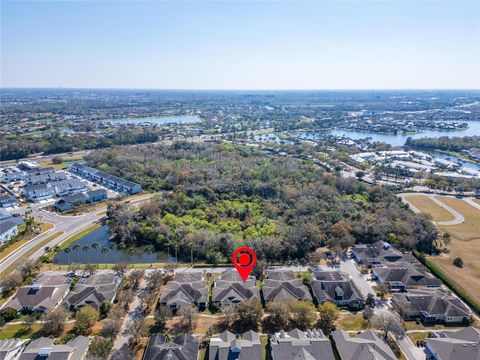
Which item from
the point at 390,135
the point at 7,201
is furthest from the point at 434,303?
the point at 390,135

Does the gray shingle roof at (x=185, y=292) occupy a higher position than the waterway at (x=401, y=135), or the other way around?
the gray shingle roof at (x=185, y=292)

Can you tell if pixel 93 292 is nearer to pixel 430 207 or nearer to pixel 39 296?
pixel 39 296

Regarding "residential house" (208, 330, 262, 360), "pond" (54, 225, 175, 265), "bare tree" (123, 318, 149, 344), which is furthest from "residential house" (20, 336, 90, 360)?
"pond" (54, 225, 175, 265)

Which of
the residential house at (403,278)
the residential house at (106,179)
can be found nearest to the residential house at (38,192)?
the residential house at (106,179)

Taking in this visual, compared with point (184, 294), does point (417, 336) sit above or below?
below

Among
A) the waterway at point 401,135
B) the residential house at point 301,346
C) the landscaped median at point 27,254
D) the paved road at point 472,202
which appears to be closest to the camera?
the residential house at point 301,346

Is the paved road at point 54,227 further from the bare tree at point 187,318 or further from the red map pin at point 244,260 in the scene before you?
the red map pin at point 244,260

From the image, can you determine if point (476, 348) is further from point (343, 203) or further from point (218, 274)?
point (343, 203)
